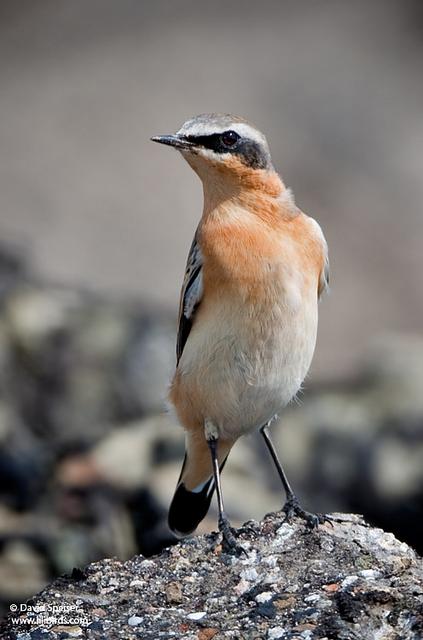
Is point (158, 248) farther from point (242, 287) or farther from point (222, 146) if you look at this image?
point (242, 287)

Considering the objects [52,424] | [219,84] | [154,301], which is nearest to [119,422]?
[52,424]

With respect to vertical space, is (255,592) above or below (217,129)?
below

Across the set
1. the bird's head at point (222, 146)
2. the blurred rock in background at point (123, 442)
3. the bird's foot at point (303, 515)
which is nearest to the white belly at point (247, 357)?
the bird's foot at point (303, 515)

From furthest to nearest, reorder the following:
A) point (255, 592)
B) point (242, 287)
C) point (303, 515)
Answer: point (242, 287) < point (303, 515) < point (255, 592)

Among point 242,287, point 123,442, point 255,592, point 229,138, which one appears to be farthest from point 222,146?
point 123,442

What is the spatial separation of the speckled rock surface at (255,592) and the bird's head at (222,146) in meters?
1.91

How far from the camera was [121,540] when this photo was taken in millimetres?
9617

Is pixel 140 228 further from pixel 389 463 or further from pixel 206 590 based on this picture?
pixel 206 590

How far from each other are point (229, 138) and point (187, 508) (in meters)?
2.37

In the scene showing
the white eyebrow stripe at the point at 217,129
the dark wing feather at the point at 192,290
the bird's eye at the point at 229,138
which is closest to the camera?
the white eyebrow stripe at the point at 217,129

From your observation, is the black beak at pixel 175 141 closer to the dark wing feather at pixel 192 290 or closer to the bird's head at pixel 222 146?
the bird's head at pixel 222 146

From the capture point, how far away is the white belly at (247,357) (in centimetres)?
711

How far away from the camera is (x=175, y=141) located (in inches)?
274

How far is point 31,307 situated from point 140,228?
4990mm
